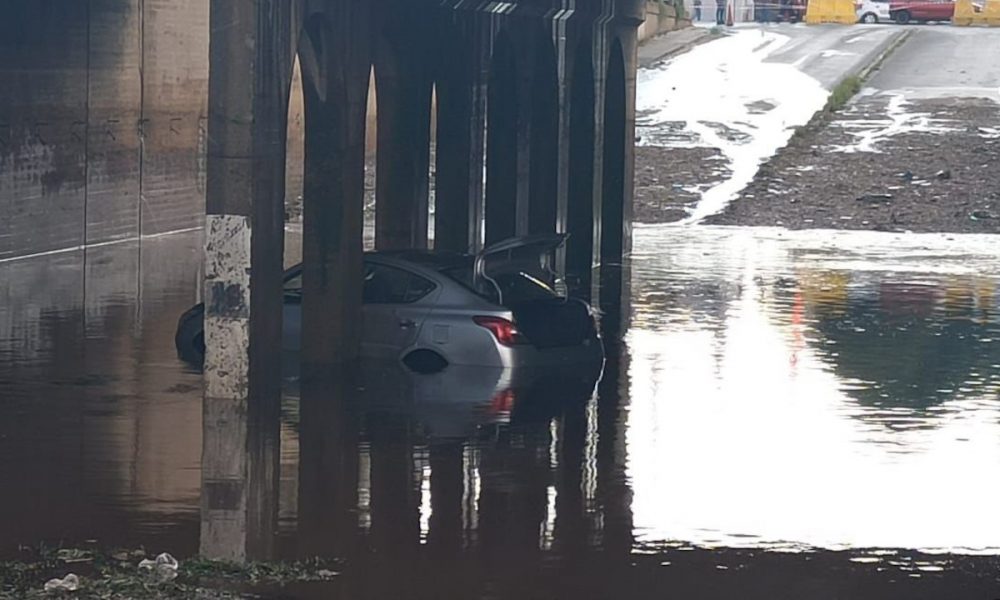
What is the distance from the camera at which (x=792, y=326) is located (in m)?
25.4

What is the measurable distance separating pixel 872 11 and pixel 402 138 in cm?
6069

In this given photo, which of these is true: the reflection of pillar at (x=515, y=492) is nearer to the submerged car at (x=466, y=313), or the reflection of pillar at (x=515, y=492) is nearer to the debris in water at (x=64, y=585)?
the submerged car at (x=466, y=313)

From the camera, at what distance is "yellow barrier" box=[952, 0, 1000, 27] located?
259ft

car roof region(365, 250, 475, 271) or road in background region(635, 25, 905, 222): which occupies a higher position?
road in background region(635, 25, 905, 222)

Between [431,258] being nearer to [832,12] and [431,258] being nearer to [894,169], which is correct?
[894,169]

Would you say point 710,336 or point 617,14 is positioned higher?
point 617,14

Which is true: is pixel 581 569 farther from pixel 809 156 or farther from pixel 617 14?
pixel 809 156

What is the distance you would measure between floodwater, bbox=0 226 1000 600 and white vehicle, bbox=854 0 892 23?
5703 cm

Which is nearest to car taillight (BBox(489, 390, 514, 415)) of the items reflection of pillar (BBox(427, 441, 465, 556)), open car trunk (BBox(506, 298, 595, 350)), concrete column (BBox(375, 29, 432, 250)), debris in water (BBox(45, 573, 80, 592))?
open car trunk (BBox(506, 298, 595, 350))

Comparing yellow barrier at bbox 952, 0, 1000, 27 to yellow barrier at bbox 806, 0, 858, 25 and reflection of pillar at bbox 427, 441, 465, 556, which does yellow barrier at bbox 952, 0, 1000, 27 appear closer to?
yellow barrier at bbox 806, 0, 858, 25

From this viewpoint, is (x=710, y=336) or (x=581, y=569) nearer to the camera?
(x=581, y=569)

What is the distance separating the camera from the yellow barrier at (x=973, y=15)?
259 ft

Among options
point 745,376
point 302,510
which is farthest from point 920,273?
point 302,510

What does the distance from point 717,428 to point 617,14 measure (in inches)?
788
